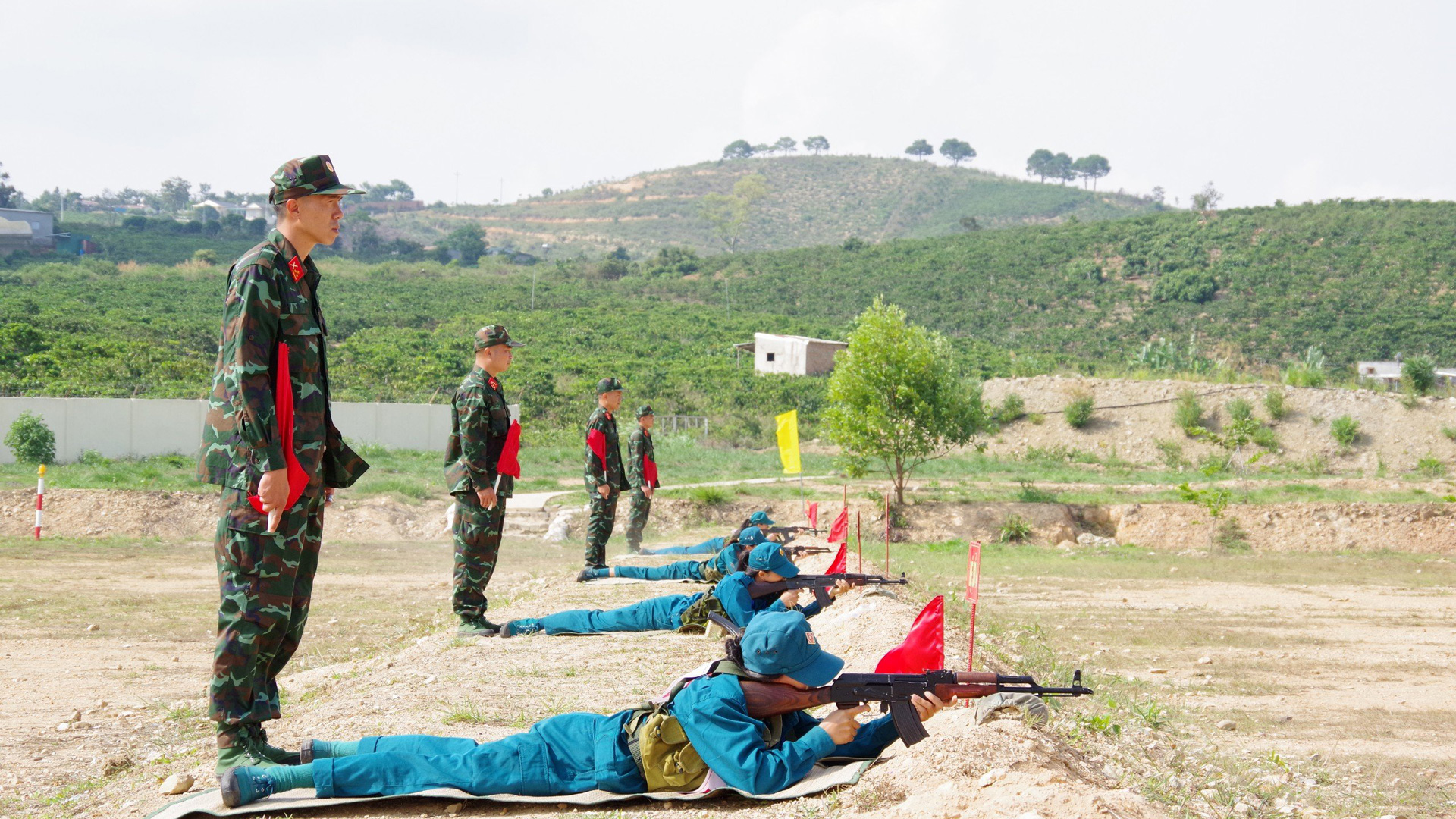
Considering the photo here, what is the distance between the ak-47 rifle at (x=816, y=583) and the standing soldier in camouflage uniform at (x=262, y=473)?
3553mm

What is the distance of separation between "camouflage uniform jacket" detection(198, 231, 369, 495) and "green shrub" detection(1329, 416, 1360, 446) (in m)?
36.3

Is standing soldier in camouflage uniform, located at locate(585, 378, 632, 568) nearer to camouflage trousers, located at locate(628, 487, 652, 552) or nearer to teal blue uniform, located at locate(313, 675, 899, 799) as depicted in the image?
camouflage trousers, located at locate(628, 487, 652, 552)

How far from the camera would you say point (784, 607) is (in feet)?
22.6

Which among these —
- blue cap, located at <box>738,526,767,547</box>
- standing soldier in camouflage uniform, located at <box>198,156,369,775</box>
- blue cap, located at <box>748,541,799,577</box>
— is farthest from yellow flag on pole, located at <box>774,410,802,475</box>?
standing soldier in camouflage uniform, located at <box>198,156,369,775</box>

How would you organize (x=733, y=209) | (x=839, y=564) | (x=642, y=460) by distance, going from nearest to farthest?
(x=839, y=564) → (x=642, y=460) → (x=733, y=209)

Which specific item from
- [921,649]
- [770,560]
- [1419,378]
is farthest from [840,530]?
[1419,378]

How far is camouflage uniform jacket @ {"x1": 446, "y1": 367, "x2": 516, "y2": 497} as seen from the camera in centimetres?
781

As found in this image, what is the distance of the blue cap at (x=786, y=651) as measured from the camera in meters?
4.10

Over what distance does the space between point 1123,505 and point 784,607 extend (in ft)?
60.6

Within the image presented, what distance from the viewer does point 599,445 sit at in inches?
446

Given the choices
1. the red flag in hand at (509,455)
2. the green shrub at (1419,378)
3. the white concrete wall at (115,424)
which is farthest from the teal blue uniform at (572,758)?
the green shrub at (1419,378)

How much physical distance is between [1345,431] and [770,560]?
32.9 m

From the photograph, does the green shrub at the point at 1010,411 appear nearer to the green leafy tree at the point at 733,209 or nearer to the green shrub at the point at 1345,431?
the green shrub at the point at 1345,431

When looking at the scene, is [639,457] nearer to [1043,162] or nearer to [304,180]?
[304,180]
